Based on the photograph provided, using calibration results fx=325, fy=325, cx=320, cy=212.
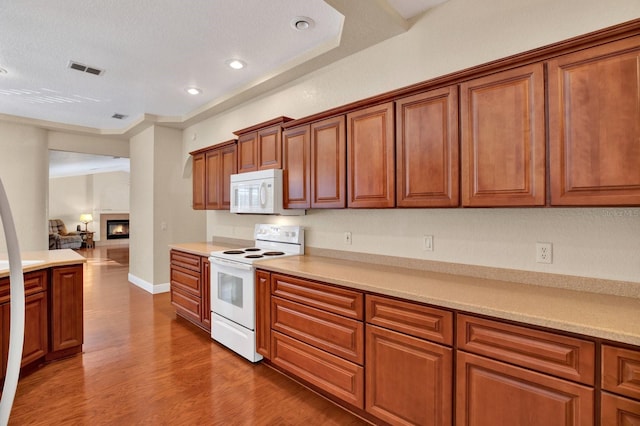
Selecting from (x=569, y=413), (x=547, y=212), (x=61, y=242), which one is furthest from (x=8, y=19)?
(x=61, y=242)

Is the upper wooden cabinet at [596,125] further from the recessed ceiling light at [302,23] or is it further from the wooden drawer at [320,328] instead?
the recessed ceiling light at [302,23]

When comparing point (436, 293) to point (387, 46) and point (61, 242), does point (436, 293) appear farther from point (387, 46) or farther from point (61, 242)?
point (61, 242)

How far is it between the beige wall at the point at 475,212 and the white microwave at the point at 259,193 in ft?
1.23

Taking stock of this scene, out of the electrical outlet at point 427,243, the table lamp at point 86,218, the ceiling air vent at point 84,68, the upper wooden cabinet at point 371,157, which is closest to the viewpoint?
the upper wooden cabinet at point 371,157

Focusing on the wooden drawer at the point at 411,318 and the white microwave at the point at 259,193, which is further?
the white microwave at the point at 259,193

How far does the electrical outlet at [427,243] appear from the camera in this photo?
239 centimetres

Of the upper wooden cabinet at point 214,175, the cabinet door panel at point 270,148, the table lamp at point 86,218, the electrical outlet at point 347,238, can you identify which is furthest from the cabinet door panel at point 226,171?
the table lamp at point 86,218

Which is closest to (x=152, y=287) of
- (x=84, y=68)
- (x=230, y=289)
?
(x=230, y=289)

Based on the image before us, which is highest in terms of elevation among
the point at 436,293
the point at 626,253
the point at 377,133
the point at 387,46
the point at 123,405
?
the point at 387,46

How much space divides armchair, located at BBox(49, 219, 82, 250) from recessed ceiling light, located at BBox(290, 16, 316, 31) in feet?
38.4

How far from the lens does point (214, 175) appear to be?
13.8 feet

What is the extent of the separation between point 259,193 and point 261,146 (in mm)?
528

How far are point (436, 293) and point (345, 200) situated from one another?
Answer: 3.56 ft

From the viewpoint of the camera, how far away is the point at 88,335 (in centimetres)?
353
